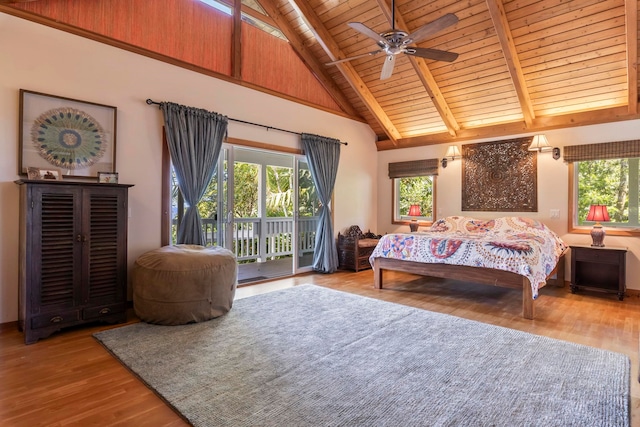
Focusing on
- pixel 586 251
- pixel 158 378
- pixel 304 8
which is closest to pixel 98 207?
pixel 158 378

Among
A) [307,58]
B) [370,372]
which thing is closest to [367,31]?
[307,58]

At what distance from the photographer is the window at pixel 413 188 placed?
6.61 metres

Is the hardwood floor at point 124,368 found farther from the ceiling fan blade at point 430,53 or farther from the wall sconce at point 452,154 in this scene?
the ceiling fan blade at point 430,53

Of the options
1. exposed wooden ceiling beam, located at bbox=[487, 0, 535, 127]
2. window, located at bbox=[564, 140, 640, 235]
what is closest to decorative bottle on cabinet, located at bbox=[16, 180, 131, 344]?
exposed wooden ceiling beam, located at bbox=[487, 0, 535, 127]

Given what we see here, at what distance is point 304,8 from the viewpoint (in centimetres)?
502

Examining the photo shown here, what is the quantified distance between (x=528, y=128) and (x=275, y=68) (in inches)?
157

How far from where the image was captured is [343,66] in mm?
5711

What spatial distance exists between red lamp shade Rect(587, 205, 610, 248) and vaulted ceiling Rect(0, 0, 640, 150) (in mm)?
1304

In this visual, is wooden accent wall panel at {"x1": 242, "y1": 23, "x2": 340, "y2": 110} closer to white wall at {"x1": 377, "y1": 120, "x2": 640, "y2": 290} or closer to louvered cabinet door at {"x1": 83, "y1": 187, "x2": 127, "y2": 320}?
white wall at {"x1": 377, "y1": 120, "x2": 640, "y2": 290}

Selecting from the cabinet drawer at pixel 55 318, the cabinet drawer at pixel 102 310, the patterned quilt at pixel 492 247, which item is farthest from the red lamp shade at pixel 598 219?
the cabinet drawer at pixel 55 318

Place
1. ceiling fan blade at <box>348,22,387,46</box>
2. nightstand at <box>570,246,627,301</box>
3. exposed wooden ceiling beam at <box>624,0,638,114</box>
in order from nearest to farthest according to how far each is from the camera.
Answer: ceiling fan blade at <box>348,22,387,46</box>
exposed wooden ceiling beam at <box>624,0,638,114</box>
nightstand at <box>570,246,627,301</box>

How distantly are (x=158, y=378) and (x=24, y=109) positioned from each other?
279 centimetres

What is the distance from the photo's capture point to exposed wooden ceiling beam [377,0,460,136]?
15.0 ft

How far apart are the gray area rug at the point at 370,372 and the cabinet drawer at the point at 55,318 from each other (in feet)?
1.01
